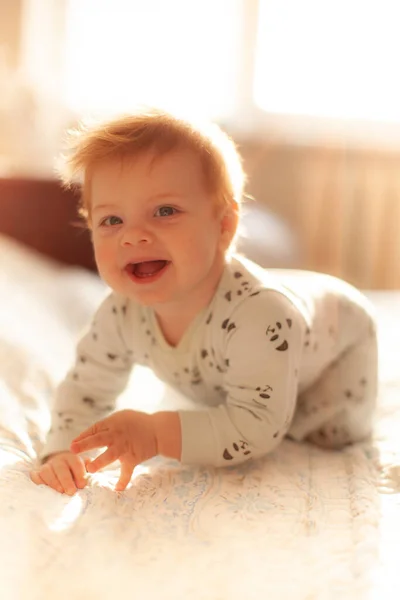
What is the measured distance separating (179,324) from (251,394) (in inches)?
5.9

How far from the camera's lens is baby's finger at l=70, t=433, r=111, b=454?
0.81m

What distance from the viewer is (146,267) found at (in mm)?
898

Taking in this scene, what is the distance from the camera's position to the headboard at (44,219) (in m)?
1.96

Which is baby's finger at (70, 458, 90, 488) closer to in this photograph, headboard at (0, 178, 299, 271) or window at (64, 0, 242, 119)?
headboard at (0, 178, 299, 271)

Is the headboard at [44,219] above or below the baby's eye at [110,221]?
below

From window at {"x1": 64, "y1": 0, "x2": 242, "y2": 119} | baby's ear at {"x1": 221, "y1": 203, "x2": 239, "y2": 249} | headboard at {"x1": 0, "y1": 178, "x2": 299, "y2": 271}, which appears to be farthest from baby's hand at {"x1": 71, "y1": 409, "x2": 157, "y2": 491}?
window at {"x1": 64, "y1": 0, "x2": 242, "y2": 119}

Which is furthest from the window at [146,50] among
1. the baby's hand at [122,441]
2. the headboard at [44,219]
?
the baby's hand at [122,441]

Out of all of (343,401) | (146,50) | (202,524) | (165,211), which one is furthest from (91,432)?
(146,50)

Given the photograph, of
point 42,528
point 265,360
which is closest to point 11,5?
point 265,360

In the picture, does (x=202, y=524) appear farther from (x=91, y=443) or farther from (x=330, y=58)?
(x=330, y=58)

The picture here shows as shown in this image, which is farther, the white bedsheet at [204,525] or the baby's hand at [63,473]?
the baby's hand at [63,473]

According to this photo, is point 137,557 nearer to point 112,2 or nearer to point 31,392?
point 31,392

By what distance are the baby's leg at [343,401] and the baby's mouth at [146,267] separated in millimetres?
322

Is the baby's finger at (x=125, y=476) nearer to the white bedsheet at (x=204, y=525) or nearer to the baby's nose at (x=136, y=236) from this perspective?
the white bedsheet at (x=204, y=525)
